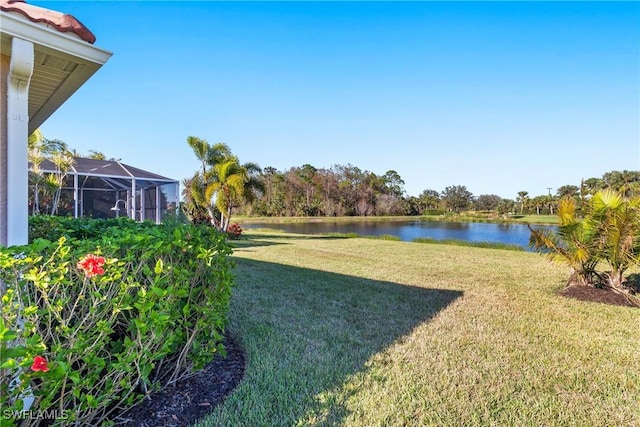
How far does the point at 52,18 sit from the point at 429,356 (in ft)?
11.5

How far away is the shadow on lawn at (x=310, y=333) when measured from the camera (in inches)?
77.7

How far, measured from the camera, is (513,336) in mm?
3230

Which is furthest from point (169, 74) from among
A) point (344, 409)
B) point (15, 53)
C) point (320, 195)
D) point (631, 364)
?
point (320, 195)

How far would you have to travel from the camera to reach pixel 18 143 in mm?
1758

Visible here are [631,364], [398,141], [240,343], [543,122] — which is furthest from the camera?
[398,141]

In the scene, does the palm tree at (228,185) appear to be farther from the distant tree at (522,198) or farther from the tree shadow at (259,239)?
the distant tree at (522,198)

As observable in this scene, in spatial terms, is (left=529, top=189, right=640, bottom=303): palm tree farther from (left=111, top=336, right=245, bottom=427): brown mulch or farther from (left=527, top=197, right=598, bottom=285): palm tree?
(left=111, top=336, right=245, bottom=427): brown mulch

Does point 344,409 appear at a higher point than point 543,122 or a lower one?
lower

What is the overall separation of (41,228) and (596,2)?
11859 mm

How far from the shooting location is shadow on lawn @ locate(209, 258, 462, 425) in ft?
6.48

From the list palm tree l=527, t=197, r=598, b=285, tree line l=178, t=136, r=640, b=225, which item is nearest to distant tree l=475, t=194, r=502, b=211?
tree line l=178, t=136, r=640, b=225

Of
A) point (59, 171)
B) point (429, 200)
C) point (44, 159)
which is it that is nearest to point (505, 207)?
point (429, 200)

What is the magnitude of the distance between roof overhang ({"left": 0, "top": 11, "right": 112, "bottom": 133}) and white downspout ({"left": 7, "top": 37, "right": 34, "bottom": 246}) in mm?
70

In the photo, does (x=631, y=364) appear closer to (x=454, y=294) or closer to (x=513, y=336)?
(x=513, y=336)
